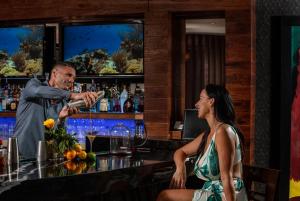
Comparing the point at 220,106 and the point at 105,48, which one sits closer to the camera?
the point at 220,106

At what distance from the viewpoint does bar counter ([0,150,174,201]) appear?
299cm

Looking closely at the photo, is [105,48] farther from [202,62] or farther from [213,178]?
[202,62]

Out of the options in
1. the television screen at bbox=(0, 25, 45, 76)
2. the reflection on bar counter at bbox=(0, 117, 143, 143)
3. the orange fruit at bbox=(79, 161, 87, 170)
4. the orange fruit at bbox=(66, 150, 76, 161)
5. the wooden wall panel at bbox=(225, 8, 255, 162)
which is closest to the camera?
the orange fruit at bbox=(79, 161, 87, 170)

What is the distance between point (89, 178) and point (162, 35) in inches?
121

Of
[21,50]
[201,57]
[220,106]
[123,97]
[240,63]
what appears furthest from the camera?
[201,57]

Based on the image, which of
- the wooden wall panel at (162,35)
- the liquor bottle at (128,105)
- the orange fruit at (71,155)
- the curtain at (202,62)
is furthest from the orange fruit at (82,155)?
the curtain at (202,62)

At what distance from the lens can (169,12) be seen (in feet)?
19.9

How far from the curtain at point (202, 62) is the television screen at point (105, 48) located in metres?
3.95

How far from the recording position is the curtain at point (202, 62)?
1066cm

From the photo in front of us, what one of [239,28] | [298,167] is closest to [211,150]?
[298,167]

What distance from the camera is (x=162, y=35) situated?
6.05 meters

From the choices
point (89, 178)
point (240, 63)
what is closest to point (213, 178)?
point (89, 178)

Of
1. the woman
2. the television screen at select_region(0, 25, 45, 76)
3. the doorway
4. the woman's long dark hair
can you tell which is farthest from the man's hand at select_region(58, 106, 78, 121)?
the doorway

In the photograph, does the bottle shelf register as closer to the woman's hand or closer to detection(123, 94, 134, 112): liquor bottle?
detection(123, 94, 134, 112): liquor bottle
